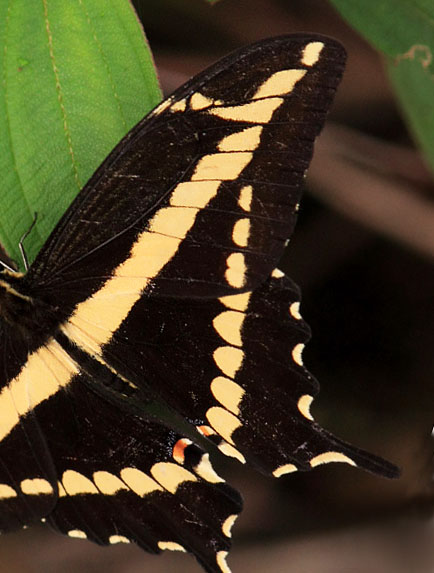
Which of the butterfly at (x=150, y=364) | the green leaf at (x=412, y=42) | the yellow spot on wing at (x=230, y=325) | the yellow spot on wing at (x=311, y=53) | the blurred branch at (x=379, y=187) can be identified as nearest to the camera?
the yellow spot on wing at (x=311, y=53)

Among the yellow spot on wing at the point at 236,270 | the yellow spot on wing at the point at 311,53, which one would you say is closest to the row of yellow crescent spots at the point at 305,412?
the yellow spot on wing at the point at 236,270

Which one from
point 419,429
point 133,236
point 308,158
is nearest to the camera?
point 308,158

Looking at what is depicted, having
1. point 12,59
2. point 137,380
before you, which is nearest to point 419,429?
point 137,380

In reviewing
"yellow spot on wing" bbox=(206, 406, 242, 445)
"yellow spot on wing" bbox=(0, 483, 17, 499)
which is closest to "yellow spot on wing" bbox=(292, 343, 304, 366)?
"yellow spot on wing" bbox=(206, 406, 242, 445)

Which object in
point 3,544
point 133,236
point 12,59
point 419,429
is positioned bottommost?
point 3,544

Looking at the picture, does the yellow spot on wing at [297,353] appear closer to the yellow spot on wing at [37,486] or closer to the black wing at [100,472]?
the black wing at [100,472]

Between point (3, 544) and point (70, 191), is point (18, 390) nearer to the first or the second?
point (70, 191)
